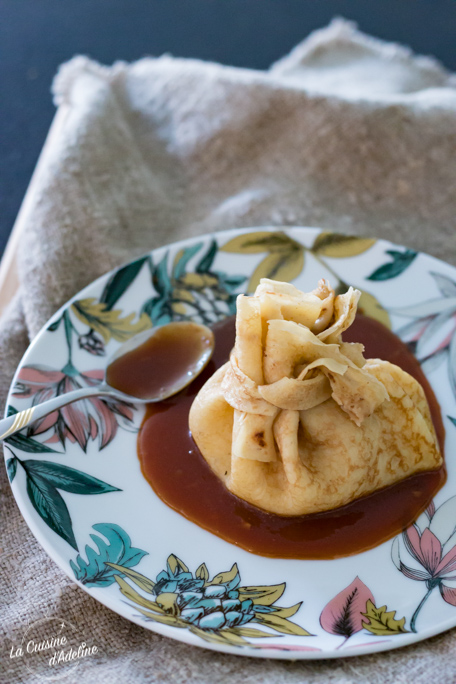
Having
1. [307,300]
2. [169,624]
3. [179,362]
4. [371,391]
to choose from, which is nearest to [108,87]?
[179,362]

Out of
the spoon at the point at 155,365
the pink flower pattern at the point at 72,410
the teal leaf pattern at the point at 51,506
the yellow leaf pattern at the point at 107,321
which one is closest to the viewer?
the teal leaf pattern at the point at 51,506

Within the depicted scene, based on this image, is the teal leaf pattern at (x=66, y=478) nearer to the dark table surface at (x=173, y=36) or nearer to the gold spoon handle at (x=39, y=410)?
the gold spoon handle at (x=39, y=410)

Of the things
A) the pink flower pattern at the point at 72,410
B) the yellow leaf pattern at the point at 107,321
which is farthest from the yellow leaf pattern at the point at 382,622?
the yellow leaf pattern at the point at 107,321

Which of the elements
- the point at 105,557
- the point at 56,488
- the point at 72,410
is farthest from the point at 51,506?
the point at 72,410

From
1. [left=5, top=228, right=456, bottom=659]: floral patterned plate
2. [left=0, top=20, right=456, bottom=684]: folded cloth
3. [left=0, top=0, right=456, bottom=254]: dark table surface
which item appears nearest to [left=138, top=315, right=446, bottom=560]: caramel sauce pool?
[left=5, top=228, right=456, bottom=659]: floral patterned plate

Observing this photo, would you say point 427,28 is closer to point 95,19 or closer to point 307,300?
point 95,19

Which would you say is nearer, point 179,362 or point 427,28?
point 179,362
